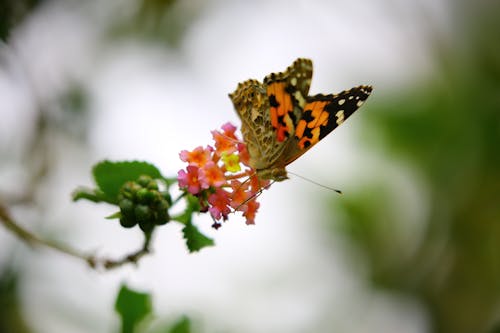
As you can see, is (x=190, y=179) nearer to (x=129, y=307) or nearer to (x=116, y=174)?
(x=116, y=174)

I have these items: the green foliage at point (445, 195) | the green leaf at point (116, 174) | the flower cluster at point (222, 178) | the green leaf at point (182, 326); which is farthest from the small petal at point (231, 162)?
the green foliage at point (445, 195)

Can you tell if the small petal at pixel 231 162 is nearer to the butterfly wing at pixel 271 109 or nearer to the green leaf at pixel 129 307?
the butterfly wing at pixel 271 109

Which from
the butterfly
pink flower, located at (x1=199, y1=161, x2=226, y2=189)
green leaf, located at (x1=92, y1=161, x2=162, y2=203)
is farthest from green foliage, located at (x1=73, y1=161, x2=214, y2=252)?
the butterfly

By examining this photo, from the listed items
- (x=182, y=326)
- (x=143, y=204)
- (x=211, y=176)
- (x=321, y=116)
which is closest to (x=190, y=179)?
(x=211, y=176)

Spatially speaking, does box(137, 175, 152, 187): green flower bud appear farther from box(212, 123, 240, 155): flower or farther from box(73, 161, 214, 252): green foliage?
box(212, 123, 240, 155): flower

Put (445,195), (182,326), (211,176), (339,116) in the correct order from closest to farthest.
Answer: (211,176) → (339,116) → (182,326) → (445,195)

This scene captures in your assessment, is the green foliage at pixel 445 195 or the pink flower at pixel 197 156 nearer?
the pink flower at pixel 197 156

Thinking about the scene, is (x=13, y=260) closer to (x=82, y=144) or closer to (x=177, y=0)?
(x=82, y=144)
